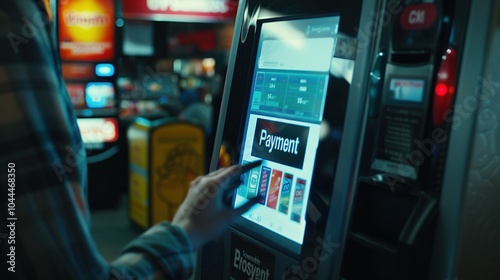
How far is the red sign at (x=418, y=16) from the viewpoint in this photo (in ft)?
3.59

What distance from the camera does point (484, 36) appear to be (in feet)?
3.34

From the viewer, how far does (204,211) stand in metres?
1.15

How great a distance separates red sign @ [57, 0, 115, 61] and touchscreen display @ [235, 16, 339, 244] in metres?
4.56

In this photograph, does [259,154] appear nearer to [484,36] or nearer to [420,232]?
[420,232]

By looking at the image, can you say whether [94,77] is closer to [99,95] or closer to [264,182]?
[99,95]

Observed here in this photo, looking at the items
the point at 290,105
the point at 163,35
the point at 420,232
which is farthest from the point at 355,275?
the point at 163,35

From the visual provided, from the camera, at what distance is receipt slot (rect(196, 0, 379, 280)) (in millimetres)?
1225

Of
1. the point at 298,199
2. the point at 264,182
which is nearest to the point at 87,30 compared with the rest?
the point at 264,182

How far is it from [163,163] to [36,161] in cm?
419

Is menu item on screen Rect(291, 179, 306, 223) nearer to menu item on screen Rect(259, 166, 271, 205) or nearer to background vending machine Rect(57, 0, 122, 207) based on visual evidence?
menu item on screen Rect(259, 166, 271, 205)

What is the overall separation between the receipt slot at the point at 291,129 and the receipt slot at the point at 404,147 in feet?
0.13

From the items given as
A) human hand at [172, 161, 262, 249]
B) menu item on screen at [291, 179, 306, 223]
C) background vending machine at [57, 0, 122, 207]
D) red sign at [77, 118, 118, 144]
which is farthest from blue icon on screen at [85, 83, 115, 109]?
human hand at [172, 161, 262, 249]

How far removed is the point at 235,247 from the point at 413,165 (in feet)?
2.11

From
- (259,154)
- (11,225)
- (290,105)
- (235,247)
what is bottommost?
(235,247)
